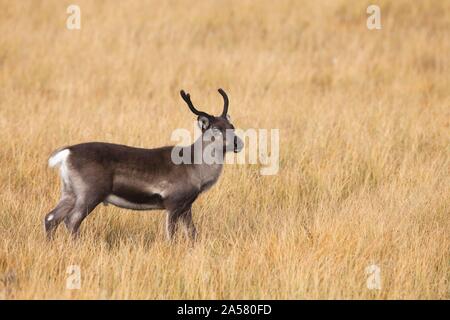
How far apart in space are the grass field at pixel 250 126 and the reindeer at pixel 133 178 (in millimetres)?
268

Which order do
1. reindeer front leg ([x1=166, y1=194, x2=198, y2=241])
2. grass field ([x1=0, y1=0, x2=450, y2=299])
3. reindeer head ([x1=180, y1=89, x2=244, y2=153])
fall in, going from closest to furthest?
grass field ([x1=0, y1=0, x2=450, y2=299]), reindeer front leg ([x1=166, y1=194, x2=198, y2=241]), reindeer head ([x1=180, y1=89, x2=244, y2=153])

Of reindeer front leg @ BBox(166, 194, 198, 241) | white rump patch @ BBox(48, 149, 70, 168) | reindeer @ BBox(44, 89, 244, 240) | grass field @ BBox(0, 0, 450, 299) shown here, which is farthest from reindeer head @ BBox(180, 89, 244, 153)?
white rump patch @ BBox(48, 149, 70, 168)

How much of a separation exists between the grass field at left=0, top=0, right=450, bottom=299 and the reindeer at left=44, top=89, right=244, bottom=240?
0.88 ft

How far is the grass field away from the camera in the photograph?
5738 mm

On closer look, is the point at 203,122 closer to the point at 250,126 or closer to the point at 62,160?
the point at 62,160

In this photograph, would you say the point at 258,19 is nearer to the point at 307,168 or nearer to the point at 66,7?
the point at 66,7

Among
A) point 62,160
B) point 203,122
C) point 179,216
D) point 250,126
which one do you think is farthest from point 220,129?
point 250,126

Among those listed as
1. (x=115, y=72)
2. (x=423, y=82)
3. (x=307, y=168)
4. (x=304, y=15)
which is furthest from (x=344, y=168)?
(x=304, y=15)

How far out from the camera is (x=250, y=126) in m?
9.72

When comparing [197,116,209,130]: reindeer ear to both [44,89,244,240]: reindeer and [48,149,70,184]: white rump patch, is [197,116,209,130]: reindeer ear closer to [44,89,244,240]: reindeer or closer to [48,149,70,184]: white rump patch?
[44,89,244,240]: reindeer

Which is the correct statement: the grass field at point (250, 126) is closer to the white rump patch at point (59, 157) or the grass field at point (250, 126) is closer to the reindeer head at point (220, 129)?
the white rump patch at point (59, 157)

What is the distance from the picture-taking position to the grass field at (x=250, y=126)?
574 cm
